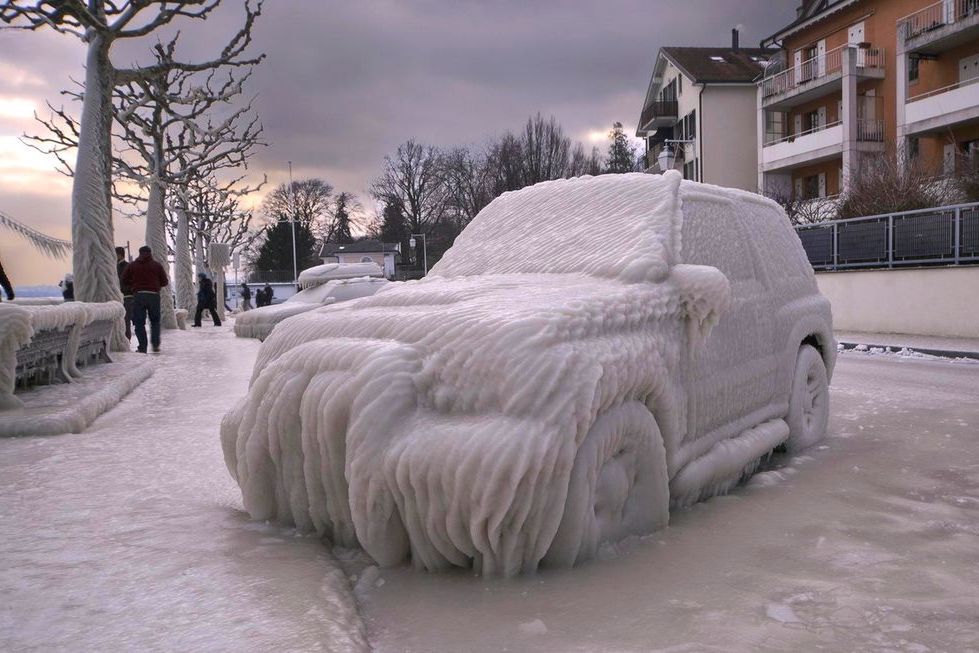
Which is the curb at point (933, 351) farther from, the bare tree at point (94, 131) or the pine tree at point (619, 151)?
the pine tree at point (619, 151)

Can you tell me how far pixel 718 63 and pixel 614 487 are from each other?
41143 mm

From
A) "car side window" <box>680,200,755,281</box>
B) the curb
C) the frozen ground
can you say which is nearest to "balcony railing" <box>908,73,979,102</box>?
the curb

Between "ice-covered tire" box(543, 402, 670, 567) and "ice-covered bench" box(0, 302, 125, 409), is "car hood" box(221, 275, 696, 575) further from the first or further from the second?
"ice-covered bench" box(0, 302, 125, 409)

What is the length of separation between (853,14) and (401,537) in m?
34.1

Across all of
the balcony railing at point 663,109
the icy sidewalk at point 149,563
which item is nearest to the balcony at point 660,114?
the balcony railing at point 663,109

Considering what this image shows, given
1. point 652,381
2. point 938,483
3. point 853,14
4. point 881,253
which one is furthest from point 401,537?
point 853,14

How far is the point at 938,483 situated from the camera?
4.04m

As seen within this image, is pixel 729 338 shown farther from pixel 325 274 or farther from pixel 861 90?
pixel 861 90

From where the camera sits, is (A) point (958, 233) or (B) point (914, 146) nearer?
(A) point (958, 233)

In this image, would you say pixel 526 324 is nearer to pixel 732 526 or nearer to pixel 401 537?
pixel 401 537

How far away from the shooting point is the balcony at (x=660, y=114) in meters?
43.4

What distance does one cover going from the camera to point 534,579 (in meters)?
2.63

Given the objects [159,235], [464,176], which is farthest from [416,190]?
[159,235]

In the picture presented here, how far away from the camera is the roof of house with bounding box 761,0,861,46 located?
31180mm
